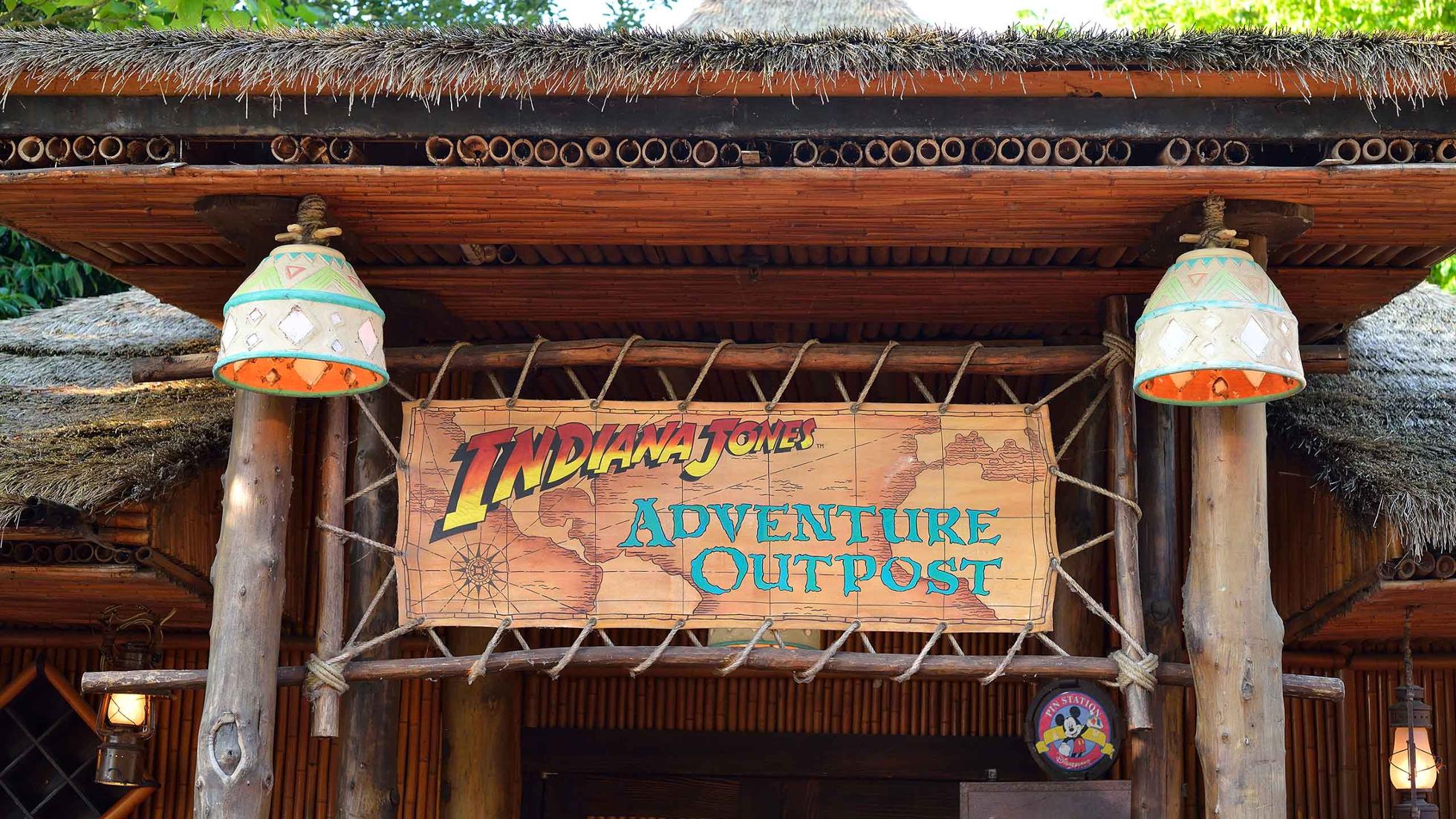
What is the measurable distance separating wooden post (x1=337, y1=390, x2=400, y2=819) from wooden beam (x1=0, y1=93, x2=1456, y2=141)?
1.14 metres

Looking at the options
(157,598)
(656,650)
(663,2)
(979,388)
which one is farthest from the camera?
(663,2)

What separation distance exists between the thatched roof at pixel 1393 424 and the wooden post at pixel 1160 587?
82 cm

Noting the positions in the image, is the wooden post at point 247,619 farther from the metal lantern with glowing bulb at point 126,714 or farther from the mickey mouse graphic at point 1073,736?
the mickey mouse graphic at point 1073,736

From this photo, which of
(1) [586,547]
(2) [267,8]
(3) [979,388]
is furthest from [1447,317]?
(2) [267,8]

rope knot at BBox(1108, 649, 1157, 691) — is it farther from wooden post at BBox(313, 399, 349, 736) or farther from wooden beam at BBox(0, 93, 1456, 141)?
wooden post at BBox(313, 399, 349, 736)

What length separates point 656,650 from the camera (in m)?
4.54

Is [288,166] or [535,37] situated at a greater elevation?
[535,37]

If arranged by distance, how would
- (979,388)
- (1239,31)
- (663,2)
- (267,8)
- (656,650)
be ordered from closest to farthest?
1. (1239,31)
2. (656,650)
3. (979,388)
4. (267,8)
5. (663,2)

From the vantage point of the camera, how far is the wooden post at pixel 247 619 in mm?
4250

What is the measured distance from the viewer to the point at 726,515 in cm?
479

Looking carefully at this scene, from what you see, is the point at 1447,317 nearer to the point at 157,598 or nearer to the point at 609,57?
the point at 609,57

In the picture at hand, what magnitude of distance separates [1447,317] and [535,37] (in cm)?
556

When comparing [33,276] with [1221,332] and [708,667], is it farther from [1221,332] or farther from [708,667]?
[1221,332]

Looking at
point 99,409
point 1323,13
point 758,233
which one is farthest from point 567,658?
point 1323,13
